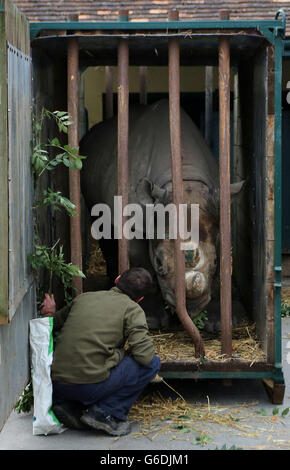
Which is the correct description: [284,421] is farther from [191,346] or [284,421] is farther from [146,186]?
[146,186]

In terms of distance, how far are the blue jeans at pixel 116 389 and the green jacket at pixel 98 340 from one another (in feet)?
0.15

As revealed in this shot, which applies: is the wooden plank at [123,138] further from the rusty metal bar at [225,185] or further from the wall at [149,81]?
the wall at [149,81]

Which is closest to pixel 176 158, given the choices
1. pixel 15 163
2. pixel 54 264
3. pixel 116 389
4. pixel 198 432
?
pixel 54 264

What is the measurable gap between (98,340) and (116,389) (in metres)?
0.35

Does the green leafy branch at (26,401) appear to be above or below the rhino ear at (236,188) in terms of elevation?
below

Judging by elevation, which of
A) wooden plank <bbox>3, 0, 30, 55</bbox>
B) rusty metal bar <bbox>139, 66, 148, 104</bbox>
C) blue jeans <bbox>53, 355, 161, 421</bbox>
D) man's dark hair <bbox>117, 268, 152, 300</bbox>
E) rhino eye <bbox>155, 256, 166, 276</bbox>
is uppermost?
rusty metal bar <bbox>139, 66, 148, 104</bbox>

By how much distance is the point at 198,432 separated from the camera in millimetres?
4918

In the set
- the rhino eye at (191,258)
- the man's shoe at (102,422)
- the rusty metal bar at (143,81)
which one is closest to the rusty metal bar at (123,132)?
the rhino eye at (191,258)

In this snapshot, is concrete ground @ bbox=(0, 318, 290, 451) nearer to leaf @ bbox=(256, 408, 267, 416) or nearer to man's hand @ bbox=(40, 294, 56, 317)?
leaf @ bbox=(256, 408, 267, 416)

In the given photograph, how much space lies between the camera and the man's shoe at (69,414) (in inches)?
192

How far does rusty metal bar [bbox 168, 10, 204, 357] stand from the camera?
5.33 meters

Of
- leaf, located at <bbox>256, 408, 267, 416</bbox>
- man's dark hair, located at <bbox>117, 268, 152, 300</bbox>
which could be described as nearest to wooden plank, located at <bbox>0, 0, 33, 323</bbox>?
man's dark hair, located at <bbox>117, 268, 152, 300</bbox>

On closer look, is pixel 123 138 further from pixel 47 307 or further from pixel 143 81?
pixel 143 81

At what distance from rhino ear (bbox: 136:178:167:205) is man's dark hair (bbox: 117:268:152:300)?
93cm
